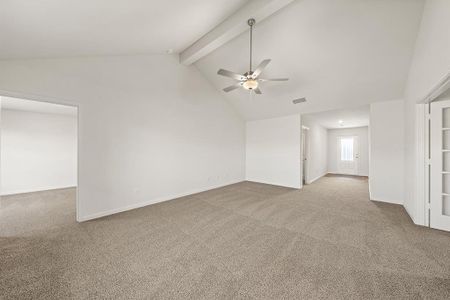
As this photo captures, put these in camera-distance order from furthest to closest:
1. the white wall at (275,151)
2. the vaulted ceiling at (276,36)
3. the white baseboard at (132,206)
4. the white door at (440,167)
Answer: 1. the white wall at (275,151)
2. the white baseboard at (132,206)
3. the white door at (440,167)
4. the vaulted ceiling at (276,36)

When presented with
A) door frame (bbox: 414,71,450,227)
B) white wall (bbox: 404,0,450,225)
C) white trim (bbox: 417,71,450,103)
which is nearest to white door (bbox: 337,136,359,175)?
white wall (bbox: 404,0,450,225)

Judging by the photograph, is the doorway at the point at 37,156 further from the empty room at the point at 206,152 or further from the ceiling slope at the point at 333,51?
the ceiling slope at the point at 333,51

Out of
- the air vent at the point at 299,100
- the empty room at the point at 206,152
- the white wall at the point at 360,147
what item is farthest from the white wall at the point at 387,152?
the white wall at the point at 360,147

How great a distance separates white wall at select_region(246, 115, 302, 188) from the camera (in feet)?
17.2

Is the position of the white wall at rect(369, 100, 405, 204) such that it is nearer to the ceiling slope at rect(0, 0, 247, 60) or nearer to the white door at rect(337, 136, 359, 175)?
the ceiling slope at rect(0, 0, 247, 60)

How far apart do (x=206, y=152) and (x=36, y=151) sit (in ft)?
17.2

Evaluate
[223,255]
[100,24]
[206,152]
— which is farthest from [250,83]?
[206,152]

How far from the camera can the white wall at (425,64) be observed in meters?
1.79

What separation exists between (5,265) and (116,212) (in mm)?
1465

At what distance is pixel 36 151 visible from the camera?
4.95 metres

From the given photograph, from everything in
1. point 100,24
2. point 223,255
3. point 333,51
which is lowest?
point 223,255

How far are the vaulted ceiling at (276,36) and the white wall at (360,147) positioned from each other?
16.1 ft

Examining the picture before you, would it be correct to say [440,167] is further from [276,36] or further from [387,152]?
[276,36]

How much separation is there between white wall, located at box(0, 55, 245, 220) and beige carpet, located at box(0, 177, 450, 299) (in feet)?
2.14
